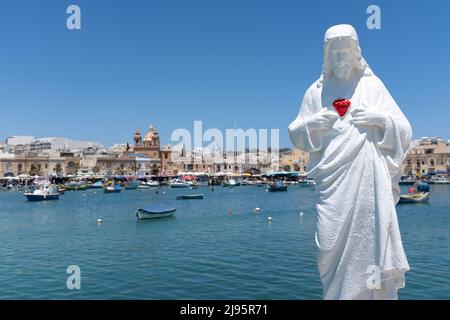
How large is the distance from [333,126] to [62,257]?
1488 cm

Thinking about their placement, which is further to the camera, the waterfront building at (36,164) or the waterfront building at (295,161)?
the waterfront building at (295,161)

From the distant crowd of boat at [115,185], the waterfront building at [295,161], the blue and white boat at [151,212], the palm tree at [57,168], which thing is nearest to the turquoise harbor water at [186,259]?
the blue and white boat at [151,212]

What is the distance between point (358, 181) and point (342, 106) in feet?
2.30

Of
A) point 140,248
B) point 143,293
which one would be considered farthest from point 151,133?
point 143,293

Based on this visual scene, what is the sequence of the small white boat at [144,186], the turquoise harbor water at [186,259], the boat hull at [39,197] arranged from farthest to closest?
the small white boat at [144,186] < the boat hull at [39,197] < the turquoise harbor water at [186,259]

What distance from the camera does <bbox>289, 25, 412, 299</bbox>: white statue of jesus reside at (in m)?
3.65

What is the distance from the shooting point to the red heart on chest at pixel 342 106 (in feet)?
12.6

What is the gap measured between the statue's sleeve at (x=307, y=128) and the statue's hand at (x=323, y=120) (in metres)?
0.08

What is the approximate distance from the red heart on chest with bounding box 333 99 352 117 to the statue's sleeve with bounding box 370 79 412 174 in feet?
0.90

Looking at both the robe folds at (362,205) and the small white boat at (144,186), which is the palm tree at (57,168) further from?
the robe folds at (362,205)

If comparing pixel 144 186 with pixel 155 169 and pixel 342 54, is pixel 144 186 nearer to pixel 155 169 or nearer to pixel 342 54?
pixel 155 169

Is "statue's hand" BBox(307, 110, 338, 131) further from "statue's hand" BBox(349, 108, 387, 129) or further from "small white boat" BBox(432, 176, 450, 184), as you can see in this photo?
"small white boat" BBox(432, 176, 450, 184)

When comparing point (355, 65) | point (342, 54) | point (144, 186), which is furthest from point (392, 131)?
point (144, 186)

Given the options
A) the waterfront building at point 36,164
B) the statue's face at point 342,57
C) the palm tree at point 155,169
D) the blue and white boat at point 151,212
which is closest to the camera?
the statue's face at point 342,57
